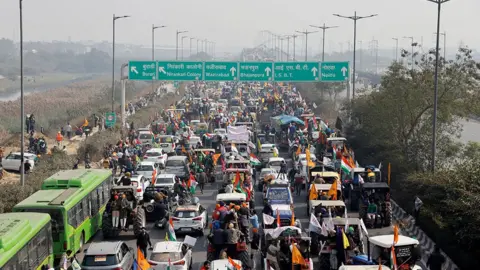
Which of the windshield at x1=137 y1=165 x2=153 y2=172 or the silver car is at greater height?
the windshield at x1=137 y1=165 x2=153 y2=172

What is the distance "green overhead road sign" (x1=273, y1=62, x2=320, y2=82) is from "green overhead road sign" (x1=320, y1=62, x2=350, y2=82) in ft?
1.35

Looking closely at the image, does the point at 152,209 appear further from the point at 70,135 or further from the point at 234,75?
the point at 234,75

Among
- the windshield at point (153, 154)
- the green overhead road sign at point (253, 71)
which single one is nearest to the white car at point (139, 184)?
the windshield at point (153, 154)

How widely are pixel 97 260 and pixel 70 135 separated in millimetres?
33592

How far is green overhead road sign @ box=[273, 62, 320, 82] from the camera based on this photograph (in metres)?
55.3

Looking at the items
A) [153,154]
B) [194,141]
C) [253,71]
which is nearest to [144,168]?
[153,154]

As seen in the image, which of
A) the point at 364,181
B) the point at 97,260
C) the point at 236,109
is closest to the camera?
the point at 97,260

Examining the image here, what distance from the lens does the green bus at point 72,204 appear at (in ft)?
72.0

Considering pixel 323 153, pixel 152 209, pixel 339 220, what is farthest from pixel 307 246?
pixel 323 153

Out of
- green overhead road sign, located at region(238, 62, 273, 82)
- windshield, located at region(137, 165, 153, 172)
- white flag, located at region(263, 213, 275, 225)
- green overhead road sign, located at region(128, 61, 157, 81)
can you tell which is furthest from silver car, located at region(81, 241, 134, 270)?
A: green overhead road sign, located at region(238, 62, 273, 82)

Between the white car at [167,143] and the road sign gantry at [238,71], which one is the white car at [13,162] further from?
the road sign gantry at [238,71]

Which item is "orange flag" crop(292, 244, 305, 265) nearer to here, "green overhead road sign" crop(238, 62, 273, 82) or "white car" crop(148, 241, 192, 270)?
"white car" crop(148, 241, 192, 270)

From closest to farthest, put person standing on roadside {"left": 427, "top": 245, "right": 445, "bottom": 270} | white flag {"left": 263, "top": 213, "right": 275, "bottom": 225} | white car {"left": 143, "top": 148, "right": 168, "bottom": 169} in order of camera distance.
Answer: person standing on roadside {"left": 427, "top": 245, "right": 445, "bottom": 270} → white flag {"left": 263, "top": 213, "right": 275, "bottom": 225} → white car {"left": 143, "top": 148, "right": 168, "bottom": 169}

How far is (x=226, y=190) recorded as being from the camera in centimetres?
3019
